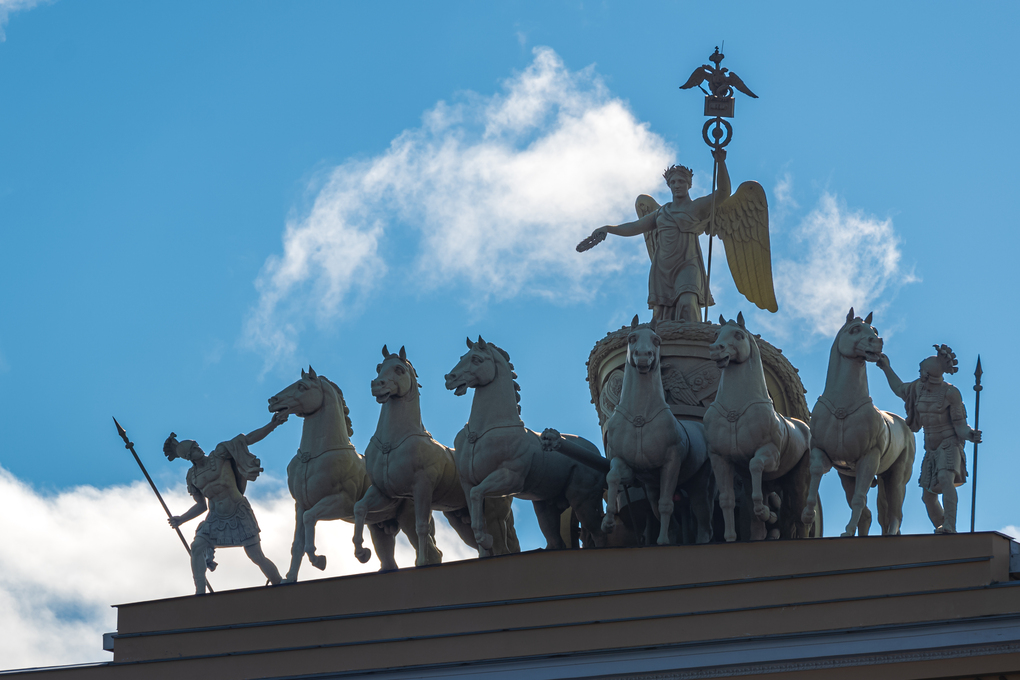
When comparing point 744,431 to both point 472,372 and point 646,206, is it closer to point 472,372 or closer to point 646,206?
point 472,372

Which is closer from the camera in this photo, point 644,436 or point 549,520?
point 644,436

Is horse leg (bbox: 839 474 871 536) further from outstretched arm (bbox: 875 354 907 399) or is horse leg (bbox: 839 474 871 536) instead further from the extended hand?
the extended hand

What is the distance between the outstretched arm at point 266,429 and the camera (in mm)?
21438

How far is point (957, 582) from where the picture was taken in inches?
715

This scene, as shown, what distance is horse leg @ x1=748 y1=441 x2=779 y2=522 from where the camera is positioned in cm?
1966

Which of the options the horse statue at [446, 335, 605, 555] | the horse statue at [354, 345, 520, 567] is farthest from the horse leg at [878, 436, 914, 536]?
the horse statue at [354, 345, 520, 567]

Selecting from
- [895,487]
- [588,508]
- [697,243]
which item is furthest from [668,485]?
[697,243]

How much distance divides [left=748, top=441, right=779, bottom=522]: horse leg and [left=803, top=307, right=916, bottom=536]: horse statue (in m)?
0.38

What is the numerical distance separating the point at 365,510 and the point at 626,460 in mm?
2863

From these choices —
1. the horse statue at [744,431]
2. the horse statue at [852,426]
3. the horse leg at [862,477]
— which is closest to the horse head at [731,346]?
A: the horse statue at [744,431]

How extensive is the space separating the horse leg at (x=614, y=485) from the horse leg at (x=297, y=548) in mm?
3309

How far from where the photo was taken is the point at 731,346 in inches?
789

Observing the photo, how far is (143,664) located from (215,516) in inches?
67.0

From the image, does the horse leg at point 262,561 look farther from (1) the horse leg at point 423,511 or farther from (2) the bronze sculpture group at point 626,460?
(1) the horse leg at point 423,511
